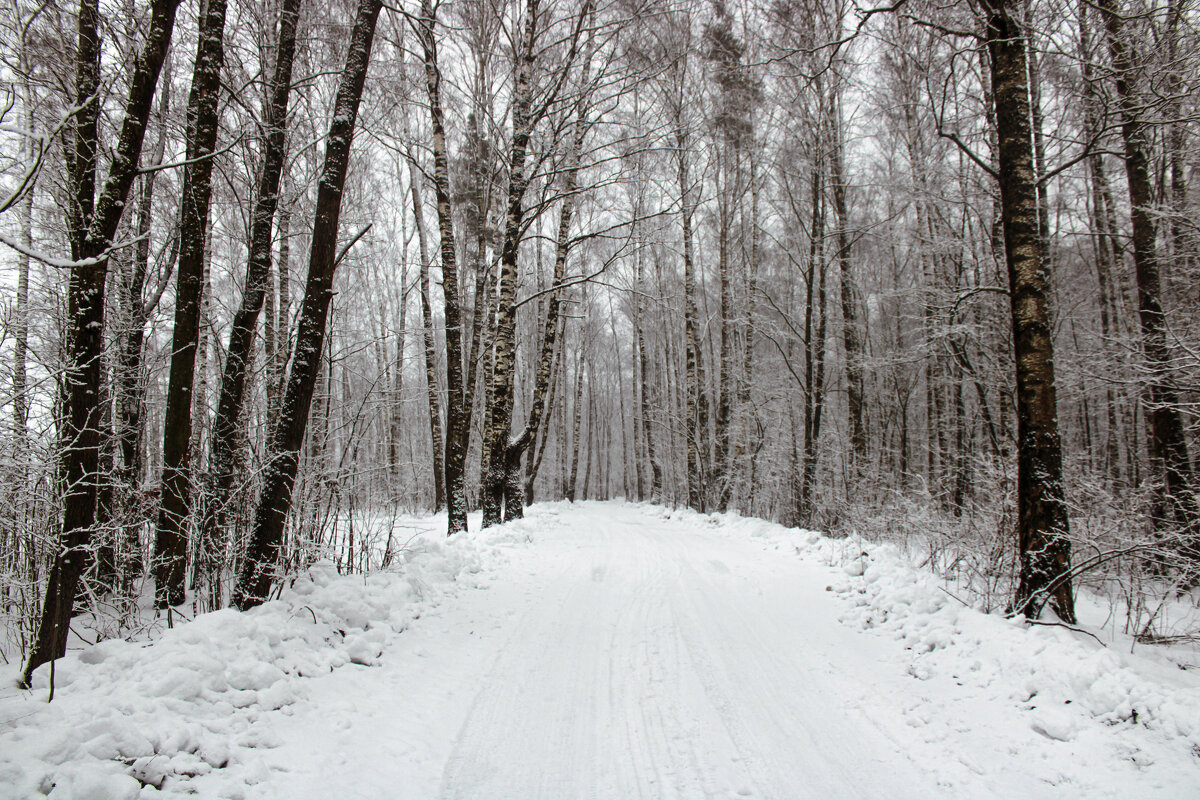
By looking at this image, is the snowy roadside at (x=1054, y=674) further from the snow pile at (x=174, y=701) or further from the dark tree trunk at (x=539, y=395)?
the dark tree trunk at (x=539, y=395)

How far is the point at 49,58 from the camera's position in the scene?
4.71m

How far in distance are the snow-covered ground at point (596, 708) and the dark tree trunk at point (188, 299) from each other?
1474 mm

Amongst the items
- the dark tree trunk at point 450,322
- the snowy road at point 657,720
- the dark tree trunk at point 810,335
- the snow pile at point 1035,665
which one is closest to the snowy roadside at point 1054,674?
the snow pile at point 1035,665

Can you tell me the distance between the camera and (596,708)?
3.32 meters

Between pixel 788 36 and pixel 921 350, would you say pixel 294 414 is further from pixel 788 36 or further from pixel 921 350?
pixel 788 36

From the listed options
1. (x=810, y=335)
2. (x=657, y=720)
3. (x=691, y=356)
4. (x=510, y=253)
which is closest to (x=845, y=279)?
(x=810, y=335)

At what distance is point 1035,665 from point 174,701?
203 inches

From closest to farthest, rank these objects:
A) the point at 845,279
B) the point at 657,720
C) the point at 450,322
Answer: the point at 657,720 → the point at 450,322 → the point at 845,279

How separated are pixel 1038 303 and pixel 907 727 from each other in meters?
3.69

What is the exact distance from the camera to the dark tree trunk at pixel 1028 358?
3.98 meters

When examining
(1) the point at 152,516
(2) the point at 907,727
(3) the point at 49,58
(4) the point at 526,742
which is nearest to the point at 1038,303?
(2) the point at 907,727

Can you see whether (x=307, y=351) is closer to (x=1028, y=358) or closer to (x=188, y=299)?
(x=188, y=299)

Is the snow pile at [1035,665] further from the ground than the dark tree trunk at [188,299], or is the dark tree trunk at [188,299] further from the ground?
the dark tree trunk at [188,299]

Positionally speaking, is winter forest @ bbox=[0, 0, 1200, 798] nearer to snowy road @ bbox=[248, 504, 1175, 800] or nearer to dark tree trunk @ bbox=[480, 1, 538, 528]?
dark tree trunk @ bbox=[480, 1, 538, 528]
